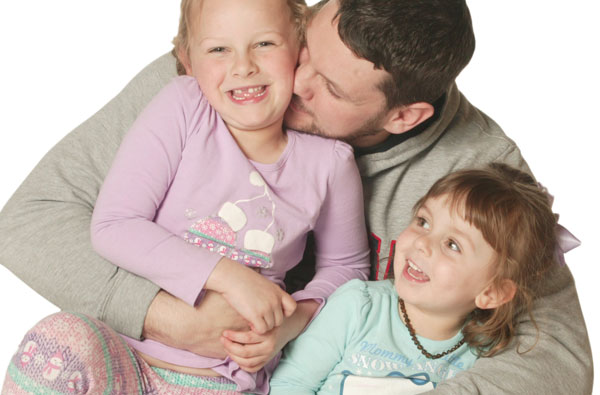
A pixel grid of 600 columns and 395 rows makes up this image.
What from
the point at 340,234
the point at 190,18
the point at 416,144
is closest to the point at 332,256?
the point at 340,234

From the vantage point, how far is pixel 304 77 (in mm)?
2336

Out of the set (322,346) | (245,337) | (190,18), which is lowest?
(322,346)

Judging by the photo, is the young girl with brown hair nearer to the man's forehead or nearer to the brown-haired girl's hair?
the brown-haired girl's hair

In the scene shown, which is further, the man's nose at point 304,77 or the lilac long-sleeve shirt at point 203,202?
the man's nose at point 304,77

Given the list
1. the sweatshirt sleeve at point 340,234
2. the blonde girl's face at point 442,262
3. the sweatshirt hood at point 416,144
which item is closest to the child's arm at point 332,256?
the sweatshirt sleeve at point 340,234

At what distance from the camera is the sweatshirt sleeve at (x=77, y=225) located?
7.46ft

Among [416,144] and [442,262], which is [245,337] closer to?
[442,262]

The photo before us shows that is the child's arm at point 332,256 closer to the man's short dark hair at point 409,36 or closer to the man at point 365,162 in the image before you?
the man at point 365,162

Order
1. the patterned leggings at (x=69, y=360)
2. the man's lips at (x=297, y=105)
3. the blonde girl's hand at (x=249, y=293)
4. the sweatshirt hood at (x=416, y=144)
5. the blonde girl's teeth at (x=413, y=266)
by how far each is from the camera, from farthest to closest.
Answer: the sweatshirt hood at (x=416, y=144) → the man's lips at (x=297, y=105) → the blonde girl's teeth at (x=413, y=266) → the blonde girl's hand at (x=249, y=293) → the patterned leggings at (x=69, y=360)

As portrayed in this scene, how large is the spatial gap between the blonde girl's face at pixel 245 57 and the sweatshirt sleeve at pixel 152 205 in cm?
10

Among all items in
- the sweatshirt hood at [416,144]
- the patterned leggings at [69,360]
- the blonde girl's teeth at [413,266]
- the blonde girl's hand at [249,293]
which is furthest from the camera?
the sweatshirt hood at [416,144]

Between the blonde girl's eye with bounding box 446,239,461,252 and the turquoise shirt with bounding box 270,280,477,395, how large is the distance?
26cm

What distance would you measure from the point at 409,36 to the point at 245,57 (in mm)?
430

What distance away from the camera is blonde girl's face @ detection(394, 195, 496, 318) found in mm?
2254
